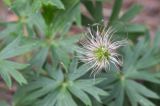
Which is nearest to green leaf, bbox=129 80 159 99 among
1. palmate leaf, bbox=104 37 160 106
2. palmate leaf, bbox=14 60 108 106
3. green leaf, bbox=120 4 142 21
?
palmate leaf, bbox=104 37 160 106

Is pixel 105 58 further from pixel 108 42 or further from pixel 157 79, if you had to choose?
pixel 157 79

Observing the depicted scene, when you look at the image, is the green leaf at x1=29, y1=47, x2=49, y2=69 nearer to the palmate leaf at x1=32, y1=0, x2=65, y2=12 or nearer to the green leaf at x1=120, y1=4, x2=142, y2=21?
the palmate leaf at x1=32, y1=0, x2=65, y2=12

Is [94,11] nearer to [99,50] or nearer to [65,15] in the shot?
[65,15]

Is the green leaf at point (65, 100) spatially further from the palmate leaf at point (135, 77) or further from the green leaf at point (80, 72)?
the palmate leaf at point (135, 77)

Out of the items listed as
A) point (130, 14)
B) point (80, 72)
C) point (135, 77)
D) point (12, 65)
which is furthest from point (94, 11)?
point (12, 65)

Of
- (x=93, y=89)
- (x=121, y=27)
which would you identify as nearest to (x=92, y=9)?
(x=121, y=27)
